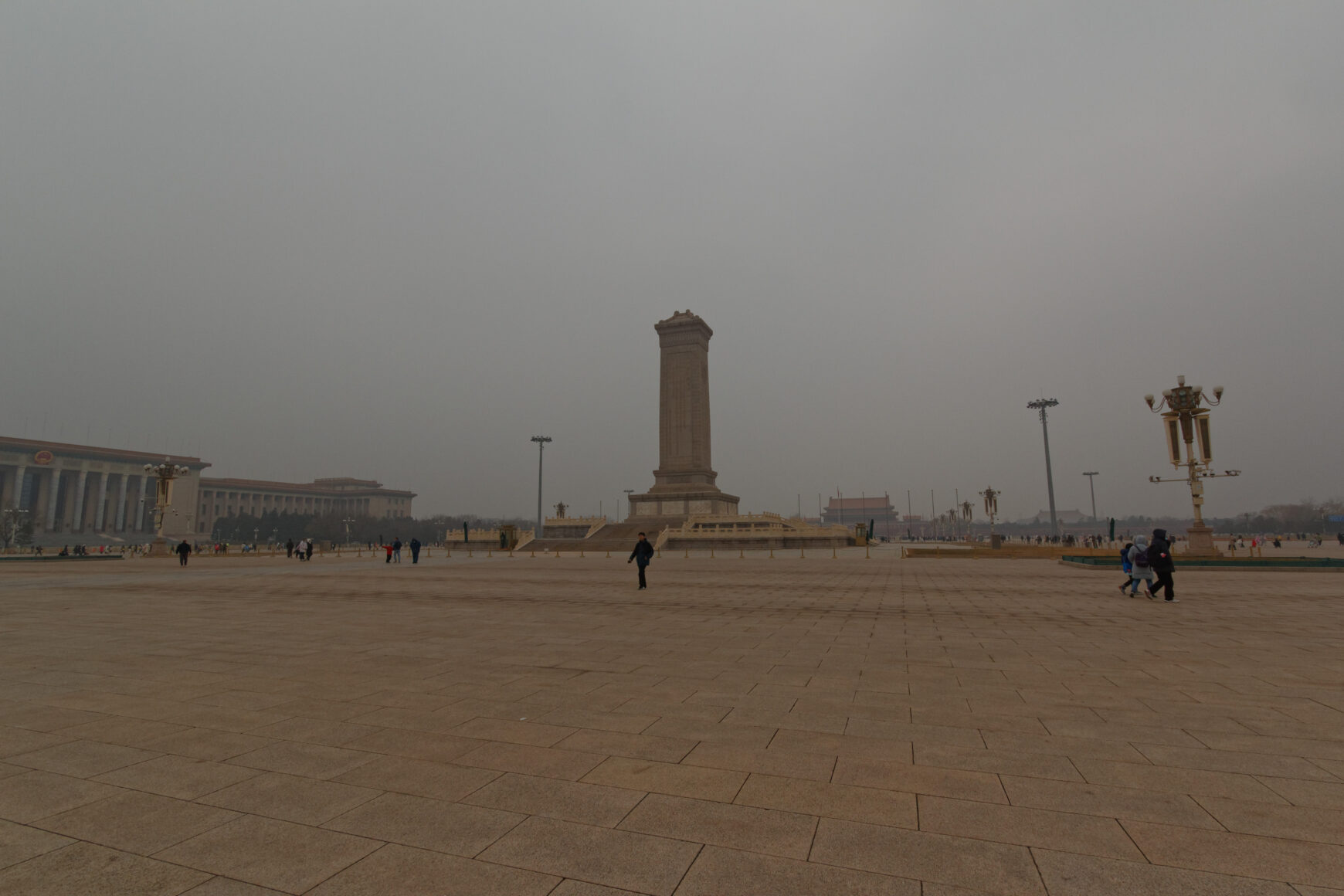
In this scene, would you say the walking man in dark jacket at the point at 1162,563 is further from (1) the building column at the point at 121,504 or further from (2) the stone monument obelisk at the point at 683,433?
(1) the building column at the point at 121,504

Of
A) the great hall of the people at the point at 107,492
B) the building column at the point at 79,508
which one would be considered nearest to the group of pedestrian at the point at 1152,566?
the great hall of the people at the point at 107,492

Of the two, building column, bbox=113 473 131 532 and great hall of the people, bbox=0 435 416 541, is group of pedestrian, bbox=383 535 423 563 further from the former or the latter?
building column, bbox=113 473 131 532

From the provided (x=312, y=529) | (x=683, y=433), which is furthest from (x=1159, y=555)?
(x=312, y=529)

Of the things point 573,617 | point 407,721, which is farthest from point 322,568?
point 407,721

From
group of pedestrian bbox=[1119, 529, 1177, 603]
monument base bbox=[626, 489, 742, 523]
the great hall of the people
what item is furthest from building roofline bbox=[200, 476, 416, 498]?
group of pedestrian bbox=[1119, 529, 1177, 603]

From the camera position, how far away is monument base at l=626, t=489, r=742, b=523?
182 ft

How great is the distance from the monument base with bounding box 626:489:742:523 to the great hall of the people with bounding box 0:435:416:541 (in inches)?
3232

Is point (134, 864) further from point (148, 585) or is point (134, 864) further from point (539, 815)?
point (148, 585)

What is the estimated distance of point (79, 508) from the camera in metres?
111

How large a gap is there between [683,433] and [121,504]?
118200 millimetres

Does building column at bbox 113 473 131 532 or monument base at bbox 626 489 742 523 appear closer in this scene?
monument base at bbox 626 489 742 523

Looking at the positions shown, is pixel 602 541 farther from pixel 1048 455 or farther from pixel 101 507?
pixel 101 507

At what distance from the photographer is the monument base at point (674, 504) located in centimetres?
5559

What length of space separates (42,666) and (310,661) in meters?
2.89
